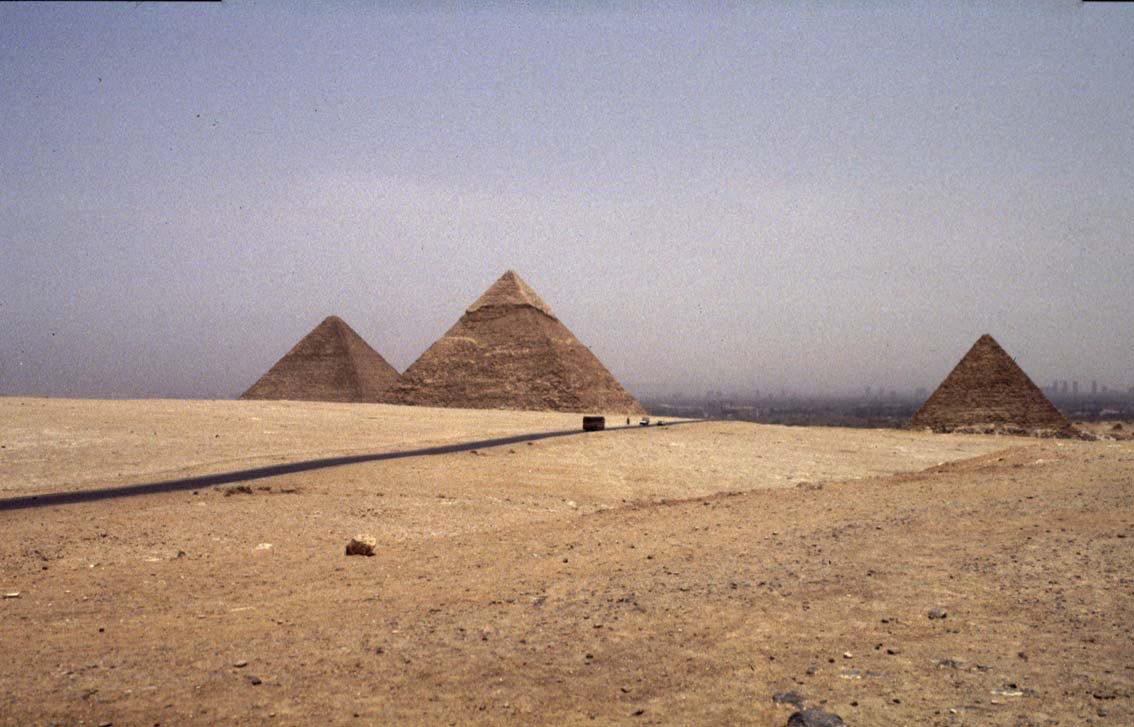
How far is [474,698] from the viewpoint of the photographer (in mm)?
3646

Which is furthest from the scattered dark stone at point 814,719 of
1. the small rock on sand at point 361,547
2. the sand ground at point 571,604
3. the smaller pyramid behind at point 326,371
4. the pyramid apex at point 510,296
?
the smaller pyramid behind at point 326,371

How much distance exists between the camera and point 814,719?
3311 millimetres

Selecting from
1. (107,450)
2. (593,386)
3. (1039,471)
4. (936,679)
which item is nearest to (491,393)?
(593,386)

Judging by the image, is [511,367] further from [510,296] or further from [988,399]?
[988,399]

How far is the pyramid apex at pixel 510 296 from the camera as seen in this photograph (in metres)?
52.7

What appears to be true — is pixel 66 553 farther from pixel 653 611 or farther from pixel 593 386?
pixel 593 386

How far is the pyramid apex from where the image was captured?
52688mm

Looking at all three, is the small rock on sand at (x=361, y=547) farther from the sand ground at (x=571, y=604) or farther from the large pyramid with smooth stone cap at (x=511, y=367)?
the large pyramid with smooth stone cap at (x=511, y=367)

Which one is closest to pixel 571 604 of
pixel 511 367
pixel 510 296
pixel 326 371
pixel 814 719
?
pixel 814 719

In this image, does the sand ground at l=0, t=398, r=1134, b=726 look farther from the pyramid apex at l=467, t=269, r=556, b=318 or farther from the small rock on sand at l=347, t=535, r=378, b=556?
the pyramid apex at l=467, t=269, r=556, b=318

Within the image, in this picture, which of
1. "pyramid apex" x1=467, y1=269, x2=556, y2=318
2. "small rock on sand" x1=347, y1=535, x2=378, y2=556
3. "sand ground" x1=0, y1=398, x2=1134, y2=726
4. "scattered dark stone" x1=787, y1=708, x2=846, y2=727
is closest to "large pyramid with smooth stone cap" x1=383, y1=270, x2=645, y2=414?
"pyramid apex" x1=467, y1=269, x2=556, y2=318

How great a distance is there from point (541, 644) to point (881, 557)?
10.2 ft

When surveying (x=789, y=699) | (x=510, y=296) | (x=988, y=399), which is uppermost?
(x=510, y=296)

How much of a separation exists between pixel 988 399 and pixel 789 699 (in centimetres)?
3142
